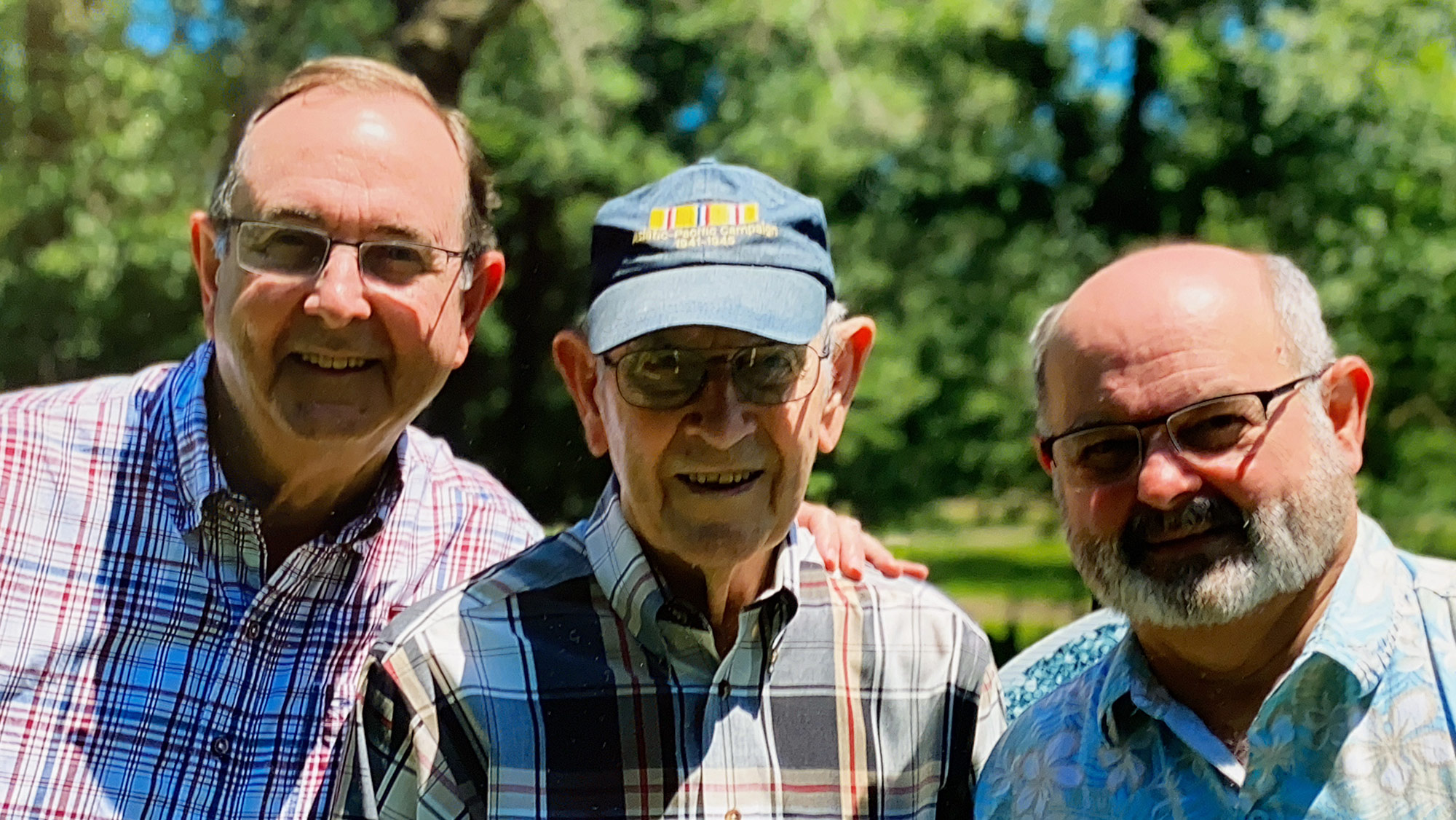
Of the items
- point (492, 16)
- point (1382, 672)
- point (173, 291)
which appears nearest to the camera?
point (1382, 672)

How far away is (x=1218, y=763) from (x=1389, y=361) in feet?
29.5

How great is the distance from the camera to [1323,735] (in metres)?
1.76

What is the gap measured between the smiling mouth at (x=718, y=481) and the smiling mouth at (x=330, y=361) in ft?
2.34

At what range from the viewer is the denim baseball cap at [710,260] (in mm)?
1970

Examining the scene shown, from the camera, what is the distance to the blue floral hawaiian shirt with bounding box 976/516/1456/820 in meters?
1.72

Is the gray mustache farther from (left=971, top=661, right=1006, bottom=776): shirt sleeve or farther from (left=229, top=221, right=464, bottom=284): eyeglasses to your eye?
(left=229, top=221, right=464, bottom=284): eyeglasses

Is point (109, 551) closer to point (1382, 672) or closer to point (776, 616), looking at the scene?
point (776, 616)

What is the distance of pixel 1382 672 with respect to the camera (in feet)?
5.79

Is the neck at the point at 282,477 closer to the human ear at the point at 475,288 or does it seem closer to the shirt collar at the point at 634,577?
the human ear at the point at 475,288

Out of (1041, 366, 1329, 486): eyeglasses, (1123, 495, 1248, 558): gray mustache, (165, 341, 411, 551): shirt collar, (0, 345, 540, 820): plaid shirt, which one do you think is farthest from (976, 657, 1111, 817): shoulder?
(165, 341, 411, 551): shirt collar

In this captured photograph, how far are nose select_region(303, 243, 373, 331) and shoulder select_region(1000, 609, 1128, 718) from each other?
1.53 m

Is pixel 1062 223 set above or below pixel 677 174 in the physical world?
above

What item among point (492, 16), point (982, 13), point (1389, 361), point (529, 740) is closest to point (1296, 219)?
point (1389, 361)

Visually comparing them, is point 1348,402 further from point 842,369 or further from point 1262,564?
point 842,369
